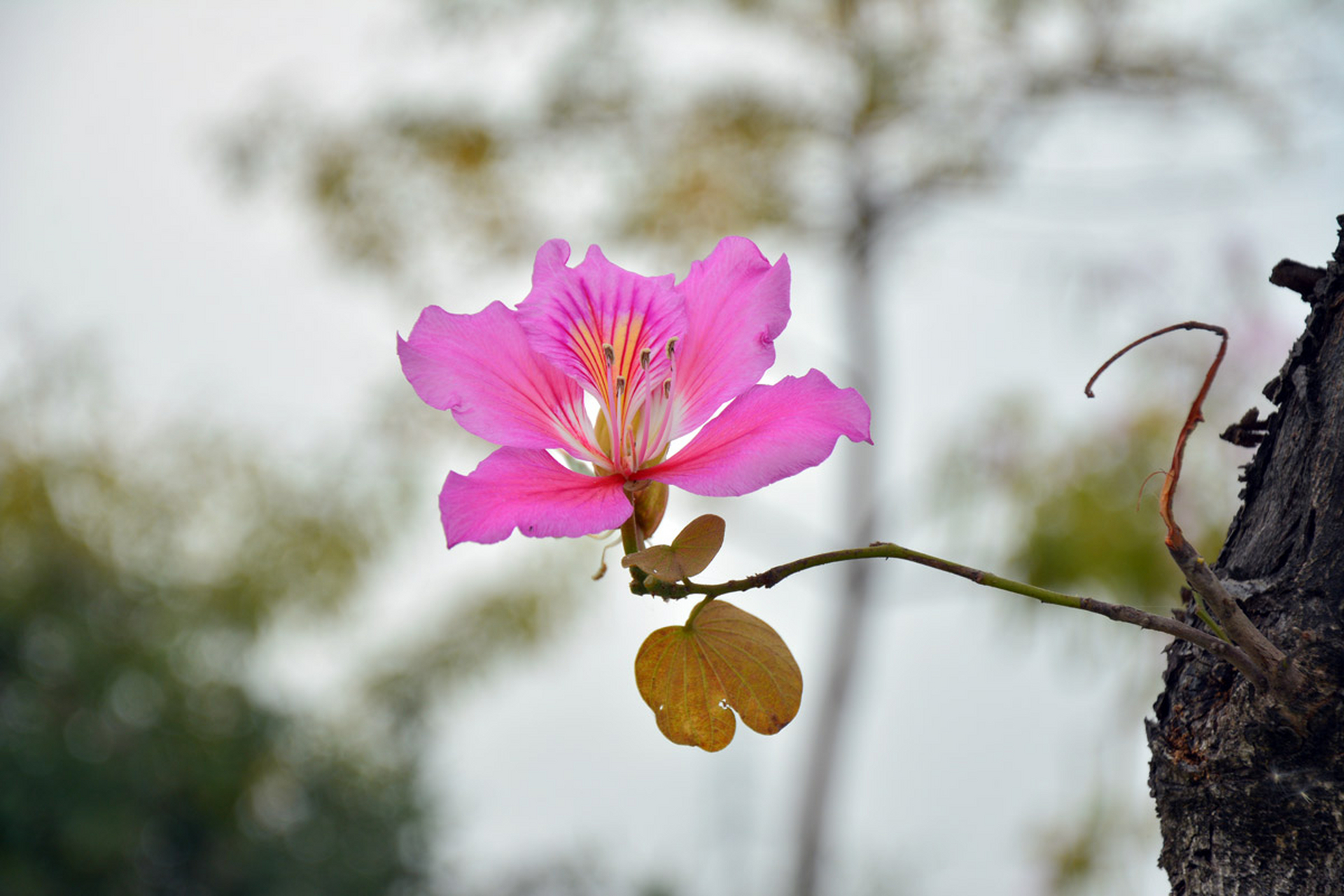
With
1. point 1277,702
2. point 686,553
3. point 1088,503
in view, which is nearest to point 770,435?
point 686,553

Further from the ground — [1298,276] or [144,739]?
[144,739]

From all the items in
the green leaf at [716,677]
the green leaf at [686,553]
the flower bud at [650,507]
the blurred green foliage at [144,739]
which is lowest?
the green leaf at [716,677]

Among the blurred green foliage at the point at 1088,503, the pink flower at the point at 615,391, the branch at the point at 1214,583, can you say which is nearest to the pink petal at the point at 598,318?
the pink flower at the point at 615,391

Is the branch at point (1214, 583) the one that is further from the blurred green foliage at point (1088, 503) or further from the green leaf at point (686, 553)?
the blurred green foliage at point (1088, 503)

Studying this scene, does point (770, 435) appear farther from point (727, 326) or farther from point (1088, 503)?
point (1088, 503)

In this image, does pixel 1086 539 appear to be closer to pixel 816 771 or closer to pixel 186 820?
pixel 816 771
